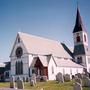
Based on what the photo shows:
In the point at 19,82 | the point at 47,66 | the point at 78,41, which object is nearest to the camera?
the point at 19,82

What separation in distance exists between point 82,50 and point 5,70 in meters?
22.9

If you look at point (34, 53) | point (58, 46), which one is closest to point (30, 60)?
point (34, 53)

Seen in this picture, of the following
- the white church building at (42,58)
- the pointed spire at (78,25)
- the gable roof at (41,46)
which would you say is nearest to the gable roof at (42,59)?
the white church building at (42,58)

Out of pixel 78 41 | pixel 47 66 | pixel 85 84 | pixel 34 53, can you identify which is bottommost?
pixel 85 84

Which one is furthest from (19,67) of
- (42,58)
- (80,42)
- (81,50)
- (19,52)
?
(80,42)

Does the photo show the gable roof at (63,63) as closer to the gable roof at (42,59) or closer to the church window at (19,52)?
the gable roof at (42,59)

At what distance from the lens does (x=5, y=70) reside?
5306 cm

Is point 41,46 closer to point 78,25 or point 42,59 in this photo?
point 42,59

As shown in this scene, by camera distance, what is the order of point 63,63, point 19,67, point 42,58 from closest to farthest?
point 42,58
point 19,67
point 63,63

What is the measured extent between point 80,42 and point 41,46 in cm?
1623

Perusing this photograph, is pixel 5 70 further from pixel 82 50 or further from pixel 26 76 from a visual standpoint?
pixel 82 50

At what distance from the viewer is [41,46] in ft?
166

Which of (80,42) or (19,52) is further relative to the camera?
(80,42)

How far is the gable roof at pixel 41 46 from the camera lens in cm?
4709
